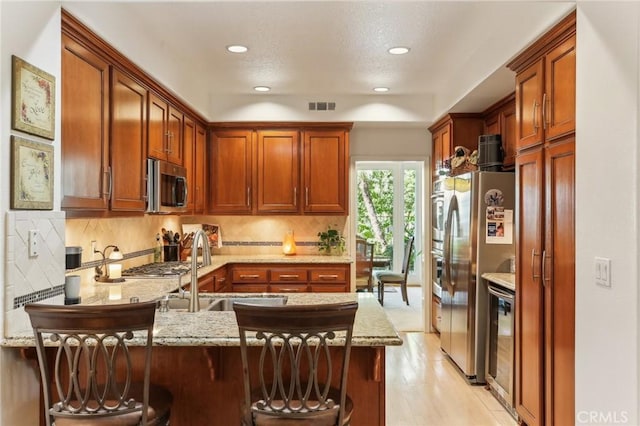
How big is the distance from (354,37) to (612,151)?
198 cm

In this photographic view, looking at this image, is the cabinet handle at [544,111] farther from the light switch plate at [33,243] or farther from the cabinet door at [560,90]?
the light switch plate at [33,243]

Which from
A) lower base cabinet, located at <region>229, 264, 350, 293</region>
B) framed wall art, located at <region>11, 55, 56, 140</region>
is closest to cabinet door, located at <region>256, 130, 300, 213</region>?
lower base cabinet, located at <region>229, 264, 350, 293</region>

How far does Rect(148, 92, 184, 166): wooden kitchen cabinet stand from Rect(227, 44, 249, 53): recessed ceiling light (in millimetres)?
661

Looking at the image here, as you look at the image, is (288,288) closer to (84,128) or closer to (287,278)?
(287,278)

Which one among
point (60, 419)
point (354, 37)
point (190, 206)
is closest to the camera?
point (60, 419)

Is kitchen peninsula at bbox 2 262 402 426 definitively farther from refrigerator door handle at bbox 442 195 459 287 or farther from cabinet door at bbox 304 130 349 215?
cabinet door at bbox 304 130 349 215

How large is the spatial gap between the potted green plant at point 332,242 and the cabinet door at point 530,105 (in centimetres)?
268

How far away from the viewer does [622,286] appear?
177cm

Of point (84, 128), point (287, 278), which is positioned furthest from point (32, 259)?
point (287, 278)

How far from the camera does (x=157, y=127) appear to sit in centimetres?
351

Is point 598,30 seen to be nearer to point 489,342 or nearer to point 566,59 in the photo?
point 566,59

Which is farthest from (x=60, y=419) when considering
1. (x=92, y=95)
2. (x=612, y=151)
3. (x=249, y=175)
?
(x=249, y=175)

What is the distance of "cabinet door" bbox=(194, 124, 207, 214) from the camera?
4.64 metres

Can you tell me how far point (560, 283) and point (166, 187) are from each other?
275cm
